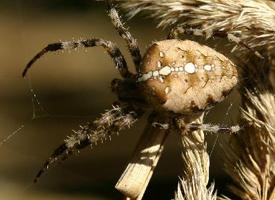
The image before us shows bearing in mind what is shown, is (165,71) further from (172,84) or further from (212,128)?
(212,128)

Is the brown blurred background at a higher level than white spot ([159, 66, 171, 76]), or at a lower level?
lower

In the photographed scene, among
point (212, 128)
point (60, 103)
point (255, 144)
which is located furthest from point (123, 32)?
point (60, 103)

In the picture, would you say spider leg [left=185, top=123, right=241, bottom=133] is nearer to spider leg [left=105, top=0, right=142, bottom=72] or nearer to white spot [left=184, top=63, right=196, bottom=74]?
white spot [left=184, top=63, right=196, bottom=74]

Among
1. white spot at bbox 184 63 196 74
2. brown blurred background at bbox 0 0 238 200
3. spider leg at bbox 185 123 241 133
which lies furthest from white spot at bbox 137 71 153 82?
brown blurred background at bbox 0 0 238 200

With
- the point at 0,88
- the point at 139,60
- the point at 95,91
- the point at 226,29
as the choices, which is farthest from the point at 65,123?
the point at 226,29

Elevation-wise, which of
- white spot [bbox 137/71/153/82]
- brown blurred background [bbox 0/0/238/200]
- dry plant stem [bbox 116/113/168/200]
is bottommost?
brown blurred background [bbox 0/0/238/200]

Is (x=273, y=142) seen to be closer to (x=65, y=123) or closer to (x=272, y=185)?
(x=272, y=185)
